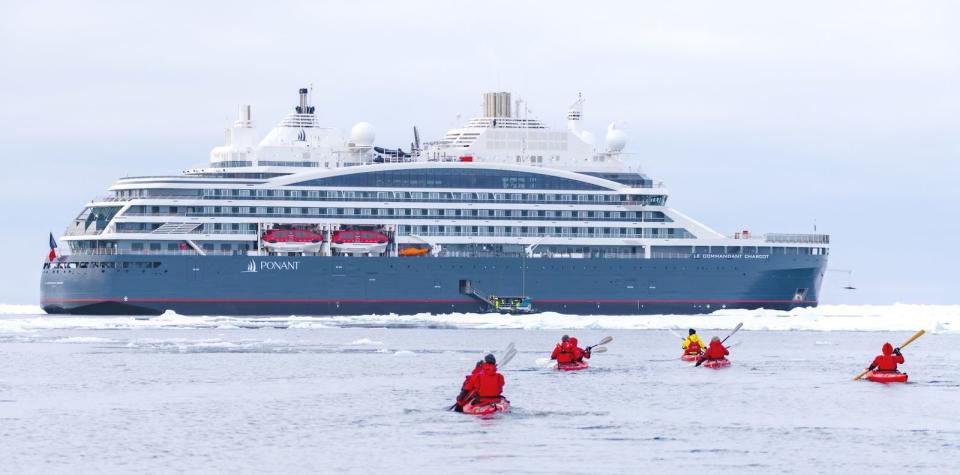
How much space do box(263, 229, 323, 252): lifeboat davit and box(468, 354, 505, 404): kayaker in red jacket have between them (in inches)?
2291

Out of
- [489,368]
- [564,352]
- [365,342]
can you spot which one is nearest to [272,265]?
[365,342]

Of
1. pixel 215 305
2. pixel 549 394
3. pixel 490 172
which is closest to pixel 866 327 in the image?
pixel 490 172

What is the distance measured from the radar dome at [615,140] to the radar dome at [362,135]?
15141mm

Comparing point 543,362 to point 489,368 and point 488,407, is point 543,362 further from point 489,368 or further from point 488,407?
point 489,368

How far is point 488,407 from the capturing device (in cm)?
4450

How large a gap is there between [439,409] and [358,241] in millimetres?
56872

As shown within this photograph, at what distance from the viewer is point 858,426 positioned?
42.8 metres

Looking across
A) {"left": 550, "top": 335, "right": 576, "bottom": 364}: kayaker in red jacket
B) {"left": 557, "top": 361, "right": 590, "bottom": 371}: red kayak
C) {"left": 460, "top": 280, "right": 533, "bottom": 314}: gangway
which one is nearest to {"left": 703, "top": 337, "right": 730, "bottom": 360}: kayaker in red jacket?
{"left": 557, "top": 361, "right": 590, "bottom": 371}: red kayak

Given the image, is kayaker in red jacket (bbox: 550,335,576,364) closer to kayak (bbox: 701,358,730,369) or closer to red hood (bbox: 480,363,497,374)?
kayak (bbox: 701,358,730,369)

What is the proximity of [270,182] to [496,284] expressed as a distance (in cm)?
1473

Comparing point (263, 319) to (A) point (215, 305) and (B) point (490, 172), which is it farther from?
(B) point (490, 172)

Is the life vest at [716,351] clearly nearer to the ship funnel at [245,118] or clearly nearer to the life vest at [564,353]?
the life vest at [564,353]

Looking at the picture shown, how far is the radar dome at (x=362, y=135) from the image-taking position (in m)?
107

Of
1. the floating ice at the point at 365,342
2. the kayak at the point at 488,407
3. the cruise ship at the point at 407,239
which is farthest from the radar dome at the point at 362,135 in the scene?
the kayak at the point at 488,407
